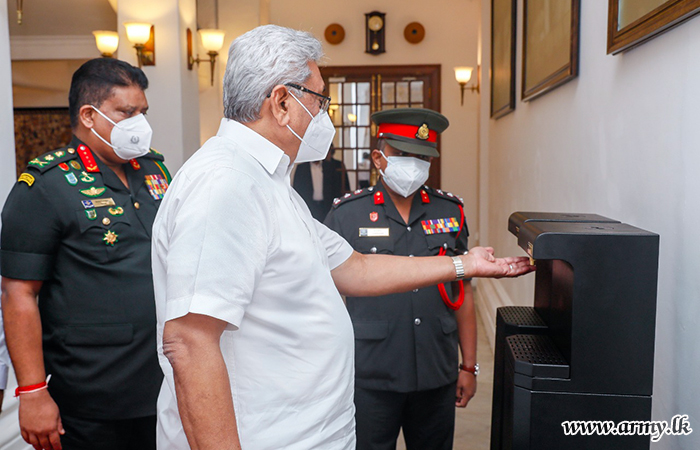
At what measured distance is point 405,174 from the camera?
6.46 ft

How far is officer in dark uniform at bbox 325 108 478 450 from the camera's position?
1.92 meters

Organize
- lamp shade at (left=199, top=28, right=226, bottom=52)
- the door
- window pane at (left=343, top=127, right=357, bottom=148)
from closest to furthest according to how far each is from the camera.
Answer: lamp shade at (left=199, top=28, right=226, bottom=52) → the door → window pane at (left=343, top=127, right=357, bottom=148)

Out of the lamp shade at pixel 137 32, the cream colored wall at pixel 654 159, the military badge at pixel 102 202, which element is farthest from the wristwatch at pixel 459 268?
the lamp shade at pixel 137 32

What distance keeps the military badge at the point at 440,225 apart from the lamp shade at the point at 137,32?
2938mm

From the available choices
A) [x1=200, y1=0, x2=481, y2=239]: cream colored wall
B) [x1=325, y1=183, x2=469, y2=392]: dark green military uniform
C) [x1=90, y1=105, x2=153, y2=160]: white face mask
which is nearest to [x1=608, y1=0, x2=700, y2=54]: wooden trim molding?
[x1=325, y1=183, x2=469, y2=392]: dark green military uniform

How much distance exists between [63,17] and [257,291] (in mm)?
6384

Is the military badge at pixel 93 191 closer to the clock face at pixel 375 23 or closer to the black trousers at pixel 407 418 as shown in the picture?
the black trousers at pixel 407 418

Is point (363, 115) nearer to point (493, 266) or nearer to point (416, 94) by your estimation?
point (416, 94)

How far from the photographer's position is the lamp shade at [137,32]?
13.3 ft

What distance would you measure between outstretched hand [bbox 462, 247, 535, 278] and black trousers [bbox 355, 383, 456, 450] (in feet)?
1.99

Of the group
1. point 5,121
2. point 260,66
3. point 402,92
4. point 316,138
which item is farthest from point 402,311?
point 402,92

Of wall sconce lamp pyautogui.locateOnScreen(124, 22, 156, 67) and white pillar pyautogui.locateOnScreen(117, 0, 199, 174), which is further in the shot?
white pillar pyautogui.locateOnScreen(117, 0, 199, 174)

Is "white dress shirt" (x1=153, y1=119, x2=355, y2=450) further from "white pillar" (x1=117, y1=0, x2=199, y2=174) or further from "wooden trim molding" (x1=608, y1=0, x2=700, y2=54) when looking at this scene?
"white pillar" (x1=117, y1=0, x2=199, y2=174)

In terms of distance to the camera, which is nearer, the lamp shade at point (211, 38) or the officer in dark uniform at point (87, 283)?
the officer in dark uniform at point (87, 283)
